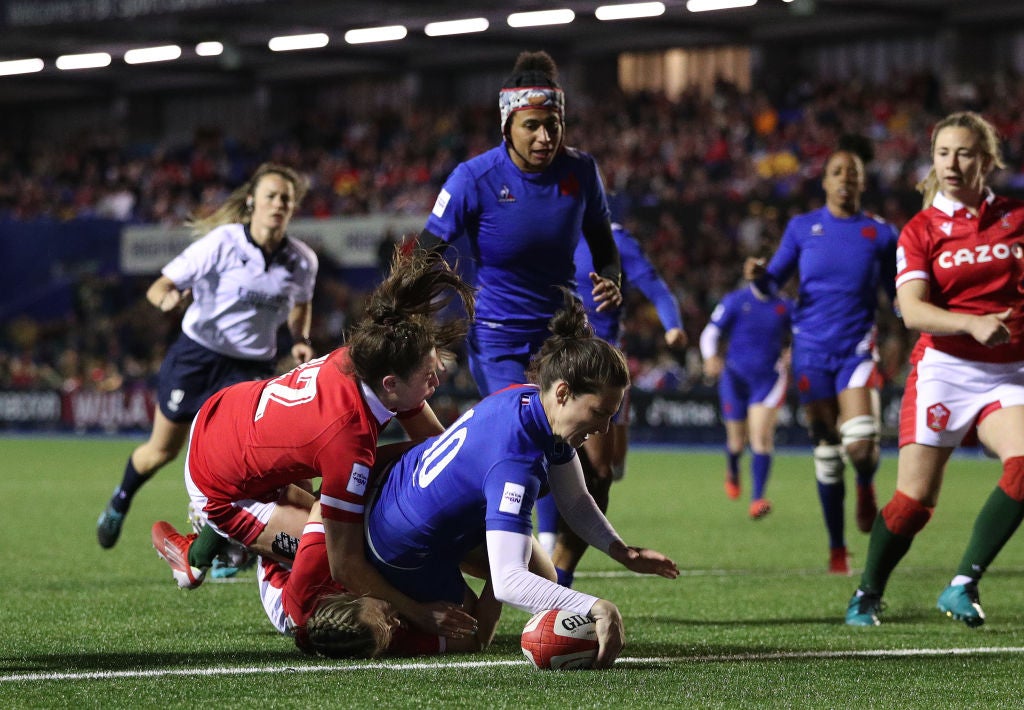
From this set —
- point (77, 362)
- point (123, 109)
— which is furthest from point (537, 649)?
point (123, 109)

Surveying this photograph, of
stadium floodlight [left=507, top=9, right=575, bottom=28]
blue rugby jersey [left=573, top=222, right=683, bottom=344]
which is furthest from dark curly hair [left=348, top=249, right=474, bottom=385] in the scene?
stadium floodlight [left=507, top=9, right=575, bottom=28]

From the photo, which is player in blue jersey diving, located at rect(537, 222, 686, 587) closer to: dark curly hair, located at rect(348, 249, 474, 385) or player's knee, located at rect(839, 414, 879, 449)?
dark curly hair, located at rect(348, 249, 474, 385)

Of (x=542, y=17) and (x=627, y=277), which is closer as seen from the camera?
(x=627, y=277)

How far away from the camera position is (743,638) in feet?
19.2

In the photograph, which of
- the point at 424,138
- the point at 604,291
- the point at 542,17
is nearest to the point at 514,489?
the point at 604,291

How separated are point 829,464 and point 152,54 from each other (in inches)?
1156

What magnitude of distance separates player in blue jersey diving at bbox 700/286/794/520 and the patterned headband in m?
7.16

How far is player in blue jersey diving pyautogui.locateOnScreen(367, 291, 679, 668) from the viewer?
461cm

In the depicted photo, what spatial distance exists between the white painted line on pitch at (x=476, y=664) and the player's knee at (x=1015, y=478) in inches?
24.0

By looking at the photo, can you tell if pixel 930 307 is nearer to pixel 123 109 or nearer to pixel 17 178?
pixel 17 178

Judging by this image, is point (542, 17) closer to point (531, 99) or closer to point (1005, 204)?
point (531, 99)

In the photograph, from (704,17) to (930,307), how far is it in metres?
25.9

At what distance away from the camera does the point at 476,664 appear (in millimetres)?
5023

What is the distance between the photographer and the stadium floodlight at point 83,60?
1404 inches
